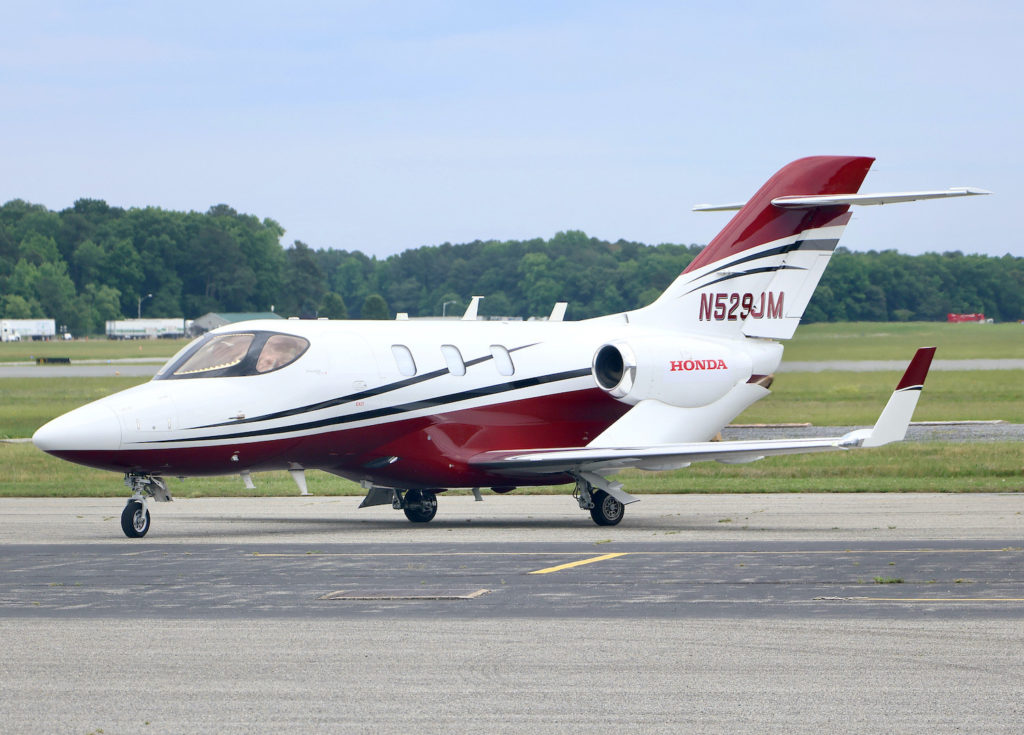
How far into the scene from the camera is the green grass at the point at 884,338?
1118 inches

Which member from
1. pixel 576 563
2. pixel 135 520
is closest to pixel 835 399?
pixel 135 520

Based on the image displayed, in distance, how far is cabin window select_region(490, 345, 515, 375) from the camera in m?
24.1

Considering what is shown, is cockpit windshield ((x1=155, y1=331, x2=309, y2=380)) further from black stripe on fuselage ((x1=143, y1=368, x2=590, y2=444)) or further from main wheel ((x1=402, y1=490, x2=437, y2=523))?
main wheel ((x1=402, y1=490, x2=437, y2=523))

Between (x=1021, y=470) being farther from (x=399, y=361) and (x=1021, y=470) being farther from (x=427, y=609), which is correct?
(x=427, y=609)

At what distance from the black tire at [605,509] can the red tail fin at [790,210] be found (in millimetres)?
5154

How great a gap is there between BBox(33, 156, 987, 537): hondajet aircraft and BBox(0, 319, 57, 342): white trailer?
7044 inches

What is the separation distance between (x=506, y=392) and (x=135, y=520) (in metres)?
6.24

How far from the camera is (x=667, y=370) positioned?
81.6 feet

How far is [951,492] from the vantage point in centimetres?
2728

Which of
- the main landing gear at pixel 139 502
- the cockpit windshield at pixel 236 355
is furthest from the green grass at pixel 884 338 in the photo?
the main landing gear at pixel 139 502

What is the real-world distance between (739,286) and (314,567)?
36.2 ft

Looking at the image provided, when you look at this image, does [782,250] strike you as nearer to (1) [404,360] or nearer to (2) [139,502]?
(1) [404,360]

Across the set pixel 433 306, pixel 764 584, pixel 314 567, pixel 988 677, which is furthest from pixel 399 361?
pixel 433 306

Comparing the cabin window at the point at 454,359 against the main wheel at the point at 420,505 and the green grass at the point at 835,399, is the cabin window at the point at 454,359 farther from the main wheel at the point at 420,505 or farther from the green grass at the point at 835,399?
the green grass at the point at 835,399
